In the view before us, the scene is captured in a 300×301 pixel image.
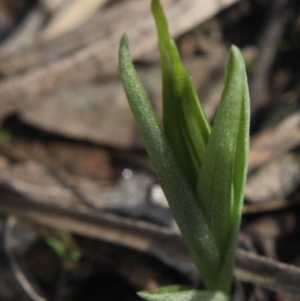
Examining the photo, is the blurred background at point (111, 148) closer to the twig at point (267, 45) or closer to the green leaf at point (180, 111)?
the twig at point (267, 45)

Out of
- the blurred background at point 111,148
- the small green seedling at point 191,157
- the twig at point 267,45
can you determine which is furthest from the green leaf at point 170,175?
the twig at point 267,45

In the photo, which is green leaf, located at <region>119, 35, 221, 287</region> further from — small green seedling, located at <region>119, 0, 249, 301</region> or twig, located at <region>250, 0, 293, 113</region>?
twig, located at <region>250, 0, 293, 113</region>

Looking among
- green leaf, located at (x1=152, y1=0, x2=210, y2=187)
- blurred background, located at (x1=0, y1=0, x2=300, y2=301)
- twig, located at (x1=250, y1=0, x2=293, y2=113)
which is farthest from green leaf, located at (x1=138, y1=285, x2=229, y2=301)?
twig, located at (x1=250, y1=0, x2=293, y2=113)

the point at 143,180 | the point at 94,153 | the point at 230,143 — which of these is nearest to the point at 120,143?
the point at 94,153

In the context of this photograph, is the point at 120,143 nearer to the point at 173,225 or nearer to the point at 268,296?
the point at 173,225

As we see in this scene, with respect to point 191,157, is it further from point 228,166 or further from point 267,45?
point 267,45

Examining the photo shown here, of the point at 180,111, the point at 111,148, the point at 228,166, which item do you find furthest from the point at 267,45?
the point at 228,166
